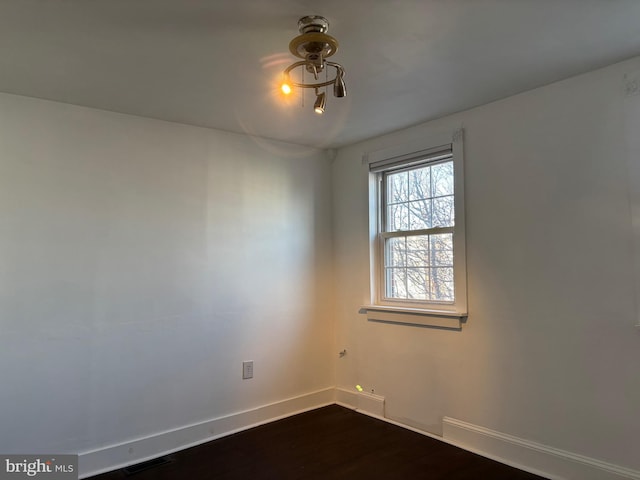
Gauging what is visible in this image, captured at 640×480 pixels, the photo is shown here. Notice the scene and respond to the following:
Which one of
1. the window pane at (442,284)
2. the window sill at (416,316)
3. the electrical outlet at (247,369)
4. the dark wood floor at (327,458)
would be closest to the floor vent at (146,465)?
the dark wood floor at (327,458)

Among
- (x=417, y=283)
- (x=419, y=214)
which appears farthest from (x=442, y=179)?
(x=417, y=283)

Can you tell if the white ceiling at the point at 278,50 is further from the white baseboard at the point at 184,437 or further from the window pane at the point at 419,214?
the white baseboard at the point at 184,437

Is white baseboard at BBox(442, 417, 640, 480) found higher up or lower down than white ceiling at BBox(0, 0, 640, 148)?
lower down

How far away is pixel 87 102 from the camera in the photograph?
2.69 m

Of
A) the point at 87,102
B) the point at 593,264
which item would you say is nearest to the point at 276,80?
the point at 87,102

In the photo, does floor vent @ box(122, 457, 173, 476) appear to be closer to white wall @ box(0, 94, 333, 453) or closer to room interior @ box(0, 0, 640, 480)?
room interior @ box(0, 0, 640, 480)

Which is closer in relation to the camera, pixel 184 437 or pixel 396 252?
pixel 184 437

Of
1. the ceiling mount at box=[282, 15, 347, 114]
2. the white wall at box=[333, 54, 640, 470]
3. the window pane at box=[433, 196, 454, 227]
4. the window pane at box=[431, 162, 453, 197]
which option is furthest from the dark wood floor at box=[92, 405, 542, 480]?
the ceiling mount at box=[282, 15, 347, 114]

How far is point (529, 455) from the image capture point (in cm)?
253

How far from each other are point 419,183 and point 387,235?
51 centimetres

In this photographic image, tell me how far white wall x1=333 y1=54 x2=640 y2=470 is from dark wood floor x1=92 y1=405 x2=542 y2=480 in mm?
252

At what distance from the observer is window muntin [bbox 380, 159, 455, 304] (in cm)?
314

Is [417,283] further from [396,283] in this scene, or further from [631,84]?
[631,84]

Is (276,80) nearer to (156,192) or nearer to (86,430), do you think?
(156,192)
